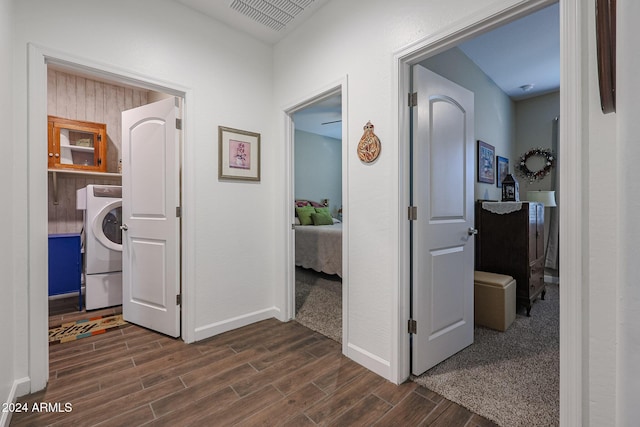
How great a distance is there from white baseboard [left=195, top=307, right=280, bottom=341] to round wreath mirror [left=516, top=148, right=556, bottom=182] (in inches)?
164

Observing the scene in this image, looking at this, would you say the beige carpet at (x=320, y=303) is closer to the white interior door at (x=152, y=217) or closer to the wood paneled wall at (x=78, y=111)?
the white interior door at (x=152, y=217)

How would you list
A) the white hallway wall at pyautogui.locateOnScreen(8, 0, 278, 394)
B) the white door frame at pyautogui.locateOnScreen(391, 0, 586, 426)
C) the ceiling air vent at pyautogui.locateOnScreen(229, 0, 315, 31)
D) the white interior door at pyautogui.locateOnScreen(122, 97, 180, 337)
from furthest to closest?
the white interior door at pyautogui.locateOnScreen(122, 97, 180, 337)
the ceiling air vent at pyautogui.locateOnScreen(229, 0, 315, 31)
the white hallway wall at pyautogui.locateOnScreen(8, 0, 278, 394)
the white door frame at pyautogui.locateOnScreen(391, 0, 586, 426)

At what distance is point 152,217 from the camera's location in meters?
2.58

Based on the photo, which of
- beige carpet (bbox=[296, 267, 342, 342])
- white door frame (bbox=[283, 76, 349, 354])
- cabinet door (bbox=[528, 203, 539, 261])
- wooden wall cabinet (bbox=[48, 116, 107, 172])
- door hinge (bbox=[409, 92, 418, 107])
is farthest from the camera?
wooden wall cabinet (bbox=[48, 116, 107, 172])

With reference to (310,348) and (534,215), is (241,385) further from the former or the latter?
(534,215)

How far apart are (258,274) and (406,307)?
152cm

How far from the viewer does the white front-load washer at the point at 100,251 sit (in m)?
3.15

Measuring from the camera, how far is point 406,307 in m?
1.91

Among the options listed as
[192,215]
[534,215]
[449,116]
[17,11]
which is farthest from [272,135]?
[534,215]

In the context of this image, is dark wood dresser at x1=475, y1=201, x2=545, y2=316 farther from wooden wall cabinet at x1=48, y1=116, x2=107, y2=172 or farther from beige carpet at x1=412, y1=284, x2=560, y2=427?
wooden wall cabinet at x1=48, y1=116, x2=107, y2=172

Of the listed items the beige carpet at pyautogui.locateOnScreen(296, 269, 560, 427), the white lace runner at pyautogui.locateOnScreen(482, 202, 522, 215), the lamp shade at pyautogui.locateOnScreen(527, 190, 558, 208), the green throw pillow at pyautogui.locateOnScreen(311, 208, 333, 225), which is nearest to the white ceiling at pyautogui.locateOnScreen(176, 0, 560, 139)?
the lamp shade at pyautogui.locateOnScreen(527, 190, 558, 208)

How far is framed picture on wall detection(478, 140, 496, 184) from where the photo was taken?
342 cm

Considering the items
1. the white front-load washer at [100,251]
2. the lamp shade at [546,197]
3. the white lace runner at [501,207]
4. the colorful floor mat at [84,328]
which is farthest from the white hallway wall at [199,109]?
the lamp shade at [546,197]

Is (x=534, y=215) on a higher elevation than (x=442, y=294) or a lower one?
higher
